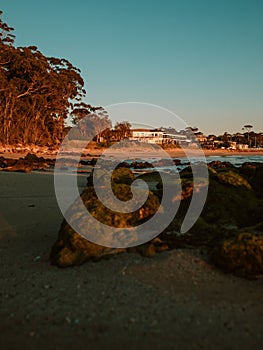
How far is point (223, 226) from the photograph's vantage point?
13.2ft

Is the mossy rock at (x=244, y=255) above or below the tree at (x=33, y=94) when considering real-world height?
below

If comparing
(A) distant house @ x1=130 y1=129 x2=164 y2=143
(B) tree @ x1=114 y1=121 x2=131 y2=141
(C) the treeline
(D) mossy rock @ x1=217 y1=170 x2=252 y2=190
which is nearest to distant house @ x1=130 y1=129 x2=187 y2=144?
(A) distant house @ x1=130 y1=129 x2=164 y2=143

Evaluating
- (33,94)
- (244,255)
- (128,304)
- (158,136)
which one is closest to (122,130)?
(158,136)

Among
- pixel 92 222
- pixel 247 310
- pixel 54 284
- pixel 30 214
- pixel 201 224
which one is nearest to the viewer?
pixel 247 310

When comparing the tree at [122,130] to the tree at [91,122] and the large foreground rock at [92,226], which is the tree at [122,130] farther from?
the large foreground rock at [92,226]

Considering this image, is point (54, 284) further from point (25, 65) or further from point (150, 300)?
point (25, 65)

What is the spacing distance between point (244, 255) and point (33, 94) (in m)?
42.8

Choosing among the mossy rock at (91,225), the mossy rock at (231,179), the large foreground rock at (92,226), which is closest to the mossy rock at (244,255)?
the large foreground rock at (92,226)

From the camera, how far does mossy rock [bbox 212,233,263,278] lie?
9.18ft

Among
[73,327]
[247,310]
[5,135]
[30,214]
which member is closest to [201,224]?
[247,310]

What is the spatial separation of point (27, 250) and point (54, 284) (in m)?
1.05

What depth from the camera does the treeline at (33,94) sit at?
115ft

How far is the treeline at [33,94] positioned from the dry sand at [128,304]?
35.3m

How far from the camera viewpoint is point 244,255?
282 centimetres
